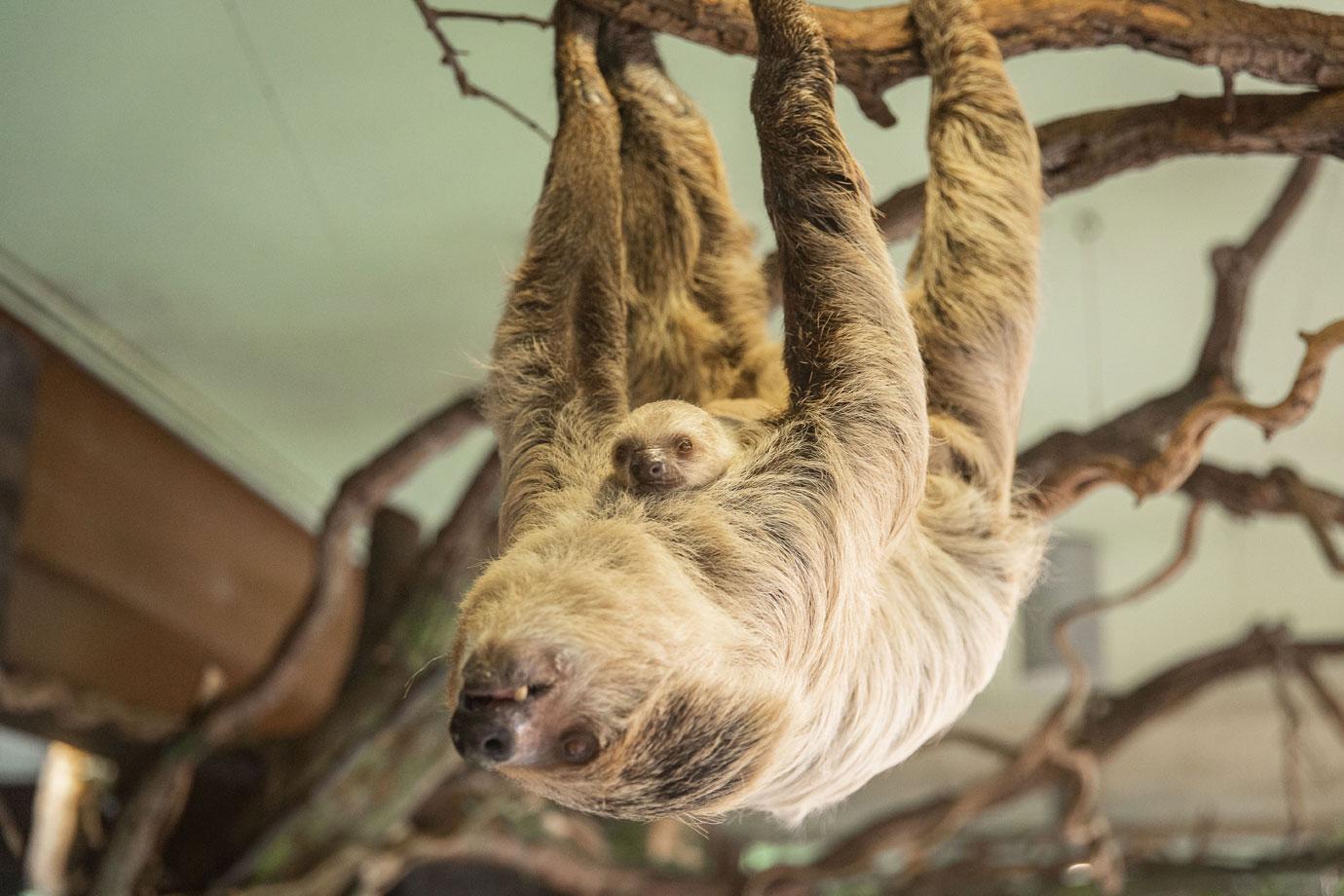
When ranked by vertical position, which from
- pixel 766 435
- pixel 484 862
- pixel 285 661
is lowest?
pixel 484 862

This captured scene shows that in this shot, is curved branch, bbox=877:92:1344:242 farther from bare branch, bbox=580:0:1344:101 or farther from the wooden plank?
the wooden plank

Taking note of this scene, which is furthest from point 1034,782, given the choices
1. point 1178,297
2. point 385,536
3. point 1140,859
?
point 385,536

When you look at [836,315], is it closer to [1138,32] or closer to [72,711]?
[1138,32]

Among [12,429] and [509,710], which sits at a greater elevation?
[509,710]

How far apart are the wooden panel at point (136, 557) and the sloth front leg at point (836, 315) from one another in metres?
2.45

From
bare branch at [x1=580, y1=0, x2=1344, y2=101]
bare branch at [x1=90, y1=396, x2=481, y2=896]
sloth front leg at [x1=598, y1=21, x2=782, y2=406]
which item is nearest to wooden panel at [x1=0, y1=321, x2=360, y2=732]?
bare branch at [x1=90, y1=396, x2=481, y2=896]

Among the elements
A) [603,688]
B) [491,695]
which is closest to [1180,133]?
[603,688]

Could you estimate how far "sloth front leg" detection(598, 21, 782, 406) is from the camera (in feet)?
6.73

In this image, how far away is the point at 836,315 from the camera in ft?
5.24

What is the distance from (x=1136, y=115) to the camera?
2311mm

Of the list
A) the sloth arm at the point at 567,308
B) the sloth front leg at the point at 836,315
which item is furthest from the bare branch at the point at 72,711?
the sloth front leg at the point at 836,315

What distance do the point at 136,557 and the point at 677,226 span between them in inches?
115

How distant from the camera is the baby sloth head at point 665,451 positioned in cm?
150

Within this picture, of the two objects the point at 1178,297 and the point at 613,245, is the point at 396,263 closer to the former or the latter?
the point at 613,245
